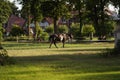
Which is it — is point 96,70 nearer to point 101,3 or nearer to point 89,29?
point 101,3

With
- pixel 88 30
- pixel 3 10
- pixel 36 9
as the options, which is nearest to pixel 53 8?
pixel 36 9

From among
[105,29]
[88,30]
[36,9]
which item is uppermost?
[36,9]

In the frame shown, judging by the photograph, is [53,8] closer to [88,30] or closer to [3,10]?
[88,30]

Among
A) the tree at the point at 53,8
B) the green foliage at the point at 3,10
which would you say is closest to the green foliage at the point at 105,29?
the tree at the point at 53,8

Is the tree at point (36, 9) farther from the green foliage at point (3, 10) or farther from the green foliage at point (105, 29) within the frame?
the green foliage at point (3, 10)

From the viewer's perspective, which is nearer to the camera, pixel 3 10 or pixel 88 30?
pixel 88 30

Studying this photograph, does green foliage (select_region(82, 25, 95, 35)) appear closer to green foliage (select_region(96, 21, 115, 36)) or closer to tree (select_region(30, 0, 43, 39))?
green foliage (select_region(96, 21, 115, 36))

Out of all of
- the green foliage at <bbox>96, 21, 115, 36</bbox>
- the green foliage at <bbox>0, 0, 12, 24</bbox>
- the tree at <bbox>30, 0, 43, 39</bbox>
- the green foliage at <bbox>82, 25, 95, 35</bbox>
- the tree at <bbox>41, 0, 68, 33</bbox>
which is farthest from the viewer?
the green foliage at <bbox>0, 0, 12, 24</bbox>

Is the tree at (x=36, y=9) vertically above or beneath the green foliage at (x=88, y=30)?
above

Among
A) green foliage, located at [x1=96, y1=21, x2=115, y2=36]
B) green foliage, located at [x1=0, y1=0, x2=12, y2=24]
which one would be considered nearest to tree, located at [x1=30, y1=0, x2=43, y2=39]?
green foliage, located at [x1=96, y1=21, x2=115, y2=36]

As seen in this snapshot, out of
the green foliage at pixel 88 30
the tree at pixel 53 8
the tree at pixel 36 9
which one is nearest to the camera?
the tree at pixel 53 8

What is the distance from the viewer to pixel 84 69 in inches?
771

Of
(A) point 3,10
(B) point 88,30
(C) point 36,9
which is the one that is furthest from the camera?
(A) point 3,10

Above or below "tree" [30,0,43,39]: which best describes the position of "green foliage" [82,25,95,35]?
below
